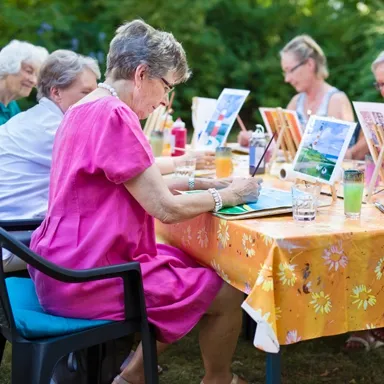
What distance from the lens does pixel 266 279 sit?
A: 2121mm

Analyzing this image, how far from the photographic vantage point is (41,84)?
3.25 metres

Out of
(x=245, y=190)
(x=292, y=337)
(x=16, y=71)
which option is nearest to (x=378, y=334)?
(x=245, y=190)

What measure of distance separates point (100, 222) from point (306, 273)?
0.67m

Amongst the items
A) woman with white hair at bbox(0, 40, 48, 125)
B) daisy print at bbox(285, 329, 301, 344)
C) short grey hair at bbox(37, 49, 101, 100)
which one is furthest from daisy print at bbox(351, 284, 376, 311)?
woman with white hair at bbox(0, 40, 48, 125)

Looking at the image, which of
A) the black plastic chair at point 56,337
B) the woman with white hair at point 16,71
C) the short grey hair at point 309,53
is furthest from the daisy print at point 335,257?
the short grey hair at point 309,53

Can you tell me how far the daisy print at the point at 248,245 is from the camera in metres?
2.29

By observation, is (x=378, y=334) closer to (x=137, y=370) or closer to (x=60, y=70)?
(x=137, y=370)

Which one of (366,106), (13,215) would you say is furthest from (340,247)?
(13,215)

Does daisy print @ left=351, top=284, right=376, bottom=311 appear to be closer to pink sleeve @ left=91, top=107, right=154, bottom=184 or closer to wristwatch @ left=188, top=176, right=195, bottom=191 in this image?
pink sleeve @ left=91, top=107, right=154, bottom=184

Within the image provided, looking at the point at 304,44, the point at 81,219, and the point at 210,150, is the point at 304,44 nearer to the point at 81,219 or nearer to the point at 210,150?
the point at 210,150

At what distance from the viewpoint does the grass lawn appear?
3.22m

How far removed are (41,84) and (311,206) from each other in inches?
57.5

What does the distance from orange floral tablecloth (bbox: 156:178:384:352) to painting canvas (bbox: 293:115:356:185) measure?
30 cm

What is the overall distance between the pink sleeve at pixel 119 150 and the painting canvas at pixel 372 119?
3.18ft
